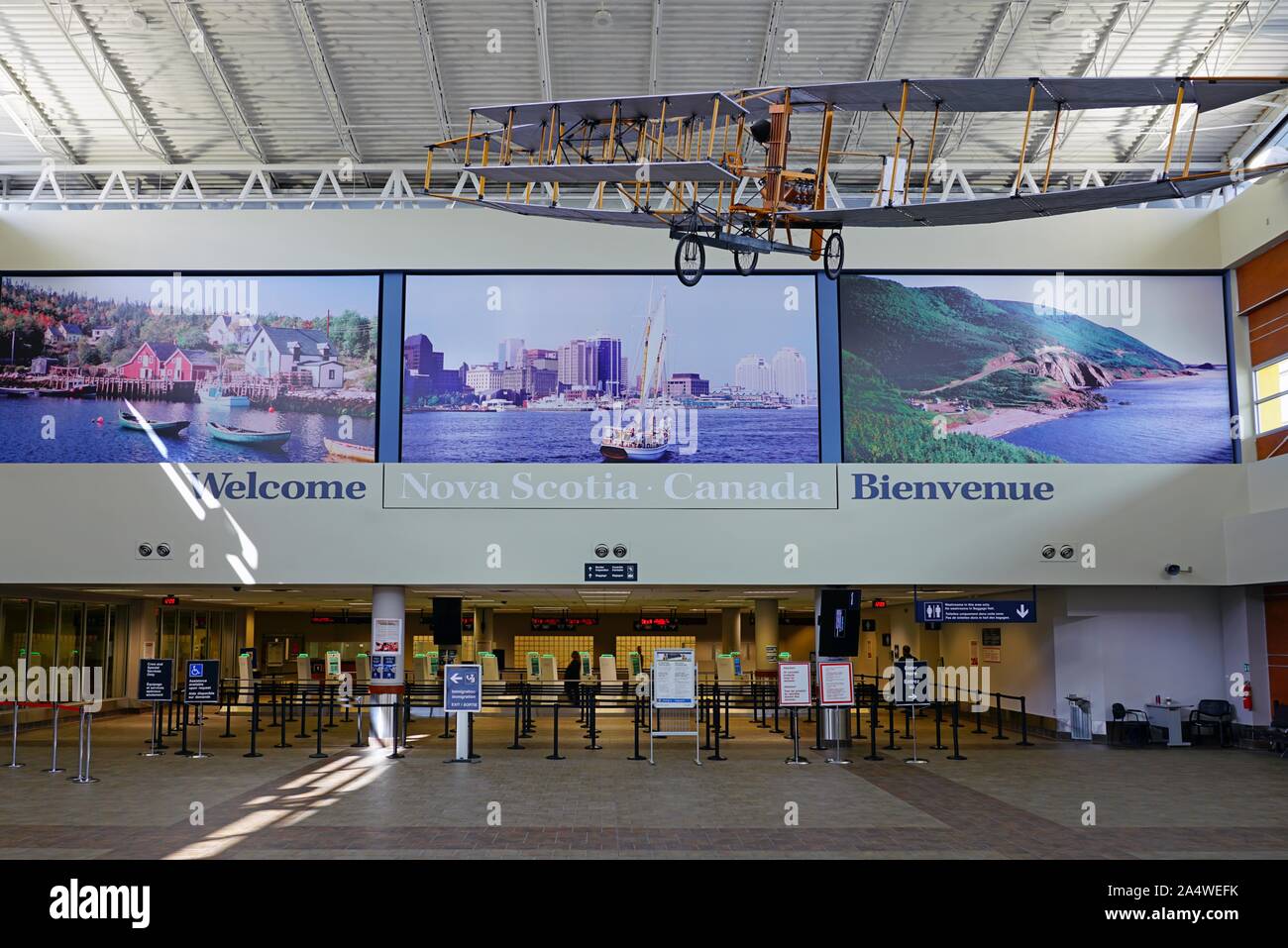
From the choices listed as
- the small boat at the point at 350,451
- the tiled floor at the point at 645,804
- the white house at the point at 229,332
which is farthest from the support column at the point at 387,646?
the white house at the point at 229,332

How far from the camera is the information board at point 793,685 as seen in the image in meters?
16.2

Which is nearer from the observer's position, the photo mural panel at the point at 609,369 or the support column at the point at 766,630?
the photo mural panel at the point at 609,369

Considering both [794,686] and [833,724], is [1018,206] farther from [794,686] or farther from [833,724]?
[833,724]

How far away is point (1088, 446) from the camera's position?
61.8 ft

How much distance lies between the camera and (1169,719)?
18578mm

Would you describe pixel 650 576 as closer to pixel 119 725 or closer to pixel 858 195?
pixel 858 195

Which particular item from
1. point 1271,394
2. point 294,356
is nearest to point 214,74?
point 294,356

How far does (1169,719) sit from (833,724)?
18.4 ft

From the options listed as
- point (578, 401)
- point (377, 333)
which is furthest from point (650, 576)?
point (377, 333)

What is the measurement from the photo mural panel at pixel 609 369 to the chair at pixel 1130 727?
6.60 metres

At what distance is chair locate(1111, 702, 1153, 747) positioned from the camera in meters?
18.4

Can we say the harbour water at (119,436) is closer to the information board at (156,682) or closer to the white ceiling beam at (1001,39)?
the information board at (156,682)

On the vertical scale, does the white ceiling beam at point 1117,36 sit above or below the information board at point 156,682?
above
